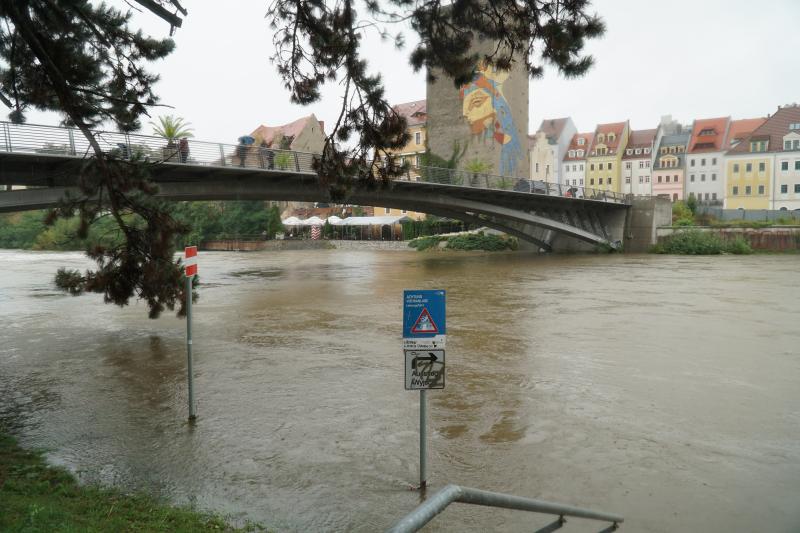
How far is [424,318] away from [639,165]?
281 ft

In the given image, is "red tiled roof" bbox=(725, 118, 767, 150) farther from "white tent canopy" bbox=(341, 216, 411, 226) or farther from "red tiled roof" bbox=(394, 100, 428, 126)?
"white tent canopy" bbox=(341, 216, 411, 226)

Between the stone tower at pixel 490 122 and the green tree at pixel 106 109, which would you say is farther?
the stone tower at pixel 490 122

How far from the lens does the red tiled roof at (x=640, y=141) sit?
275ft

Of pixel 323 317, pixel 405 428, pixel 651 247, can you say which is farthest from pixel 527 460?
pixel 651 247

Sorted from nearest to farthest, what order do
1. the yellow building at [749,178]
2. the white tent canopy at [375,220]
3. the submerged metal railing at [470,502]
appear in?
the submerged metal railing at [470,502] < the white tent canopy at [375,220] < the yellow building at [749,178]

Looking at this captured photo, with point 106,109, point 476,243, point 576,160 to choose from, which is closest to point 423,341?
point 106,109

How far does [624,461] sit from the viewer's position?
20.4 feet

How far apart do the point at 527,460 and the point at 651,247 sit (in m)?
45.1

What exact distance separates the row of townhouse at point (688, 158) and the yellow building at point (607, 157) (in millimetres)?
116

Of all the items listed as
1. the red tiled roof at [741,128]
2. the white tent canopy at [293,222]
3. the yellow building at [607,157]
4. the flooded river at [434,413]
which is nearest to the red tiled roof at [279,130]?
the white tent canopy at [293,222]

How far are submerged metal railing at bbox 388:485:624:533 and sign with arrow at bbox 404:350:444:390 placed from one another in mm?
1725

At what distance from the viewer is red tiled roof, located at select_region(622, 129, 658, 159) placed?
275 ft

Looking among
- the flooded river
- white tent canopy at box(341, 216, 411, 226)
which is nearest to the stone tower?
white tent canopy at box(341, 216, 411, 226)

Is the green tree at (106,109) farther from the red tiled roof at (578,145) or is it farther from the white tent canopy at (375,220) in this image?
the red tiled roof at (578,145)
